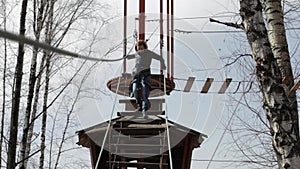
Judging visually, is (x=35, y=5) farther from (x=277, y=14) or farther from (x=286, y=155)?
(x=286, y=155)

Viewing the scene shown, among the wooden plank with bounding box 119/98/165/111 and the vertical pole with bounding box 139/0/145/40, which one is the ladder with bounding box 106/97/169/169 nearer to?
the wooden plank with bounding box 119/98/165/111

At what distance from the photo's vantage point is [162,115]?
7.26m

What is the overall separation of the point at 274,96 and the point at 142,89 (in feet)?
12.6

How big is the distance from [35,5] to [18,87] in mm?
2301

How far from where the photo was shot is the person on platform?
7.11 meters

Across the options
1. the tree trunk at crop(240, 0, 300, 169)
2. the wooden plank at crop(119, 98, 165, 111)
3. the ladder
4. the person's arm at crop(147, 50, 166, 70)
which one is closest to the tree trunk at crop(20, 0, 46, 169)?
the ladder

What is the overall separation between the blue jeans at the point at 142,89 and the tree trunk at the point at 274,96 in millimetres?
3538

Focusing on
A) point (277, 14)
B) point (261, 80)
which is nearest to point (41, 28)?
point (277, 14)

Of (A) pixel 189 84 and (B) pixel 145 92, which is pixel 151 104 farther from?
(A) pixel 189 84

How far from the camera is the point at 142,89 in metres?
7.12

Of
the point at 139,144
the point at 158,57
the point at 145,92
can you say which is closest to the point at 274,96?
the point at 139,144

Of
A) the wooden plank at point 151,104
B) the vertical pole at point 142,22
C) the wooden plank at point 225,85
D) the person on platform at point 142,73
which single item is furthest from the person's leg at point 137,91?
the wooden plank at point 225,85

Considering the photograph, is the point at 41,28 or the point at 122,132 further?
the point at 41,28

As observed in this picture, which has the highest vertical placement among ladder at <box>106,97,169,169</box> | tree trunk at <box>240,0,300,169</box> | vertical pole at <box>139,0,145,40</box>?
vertical pole at <box>139,0,145,40</box>
